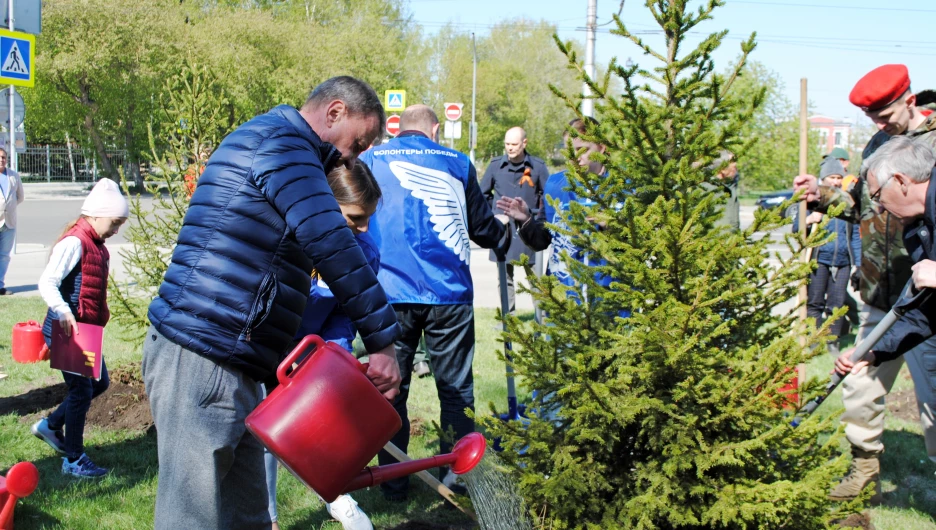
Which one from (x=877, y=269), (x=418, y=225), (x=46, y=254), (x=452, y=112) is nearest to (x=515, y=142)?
(x=418, y=225)

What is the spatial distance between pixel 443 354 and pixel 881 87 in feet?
8.73

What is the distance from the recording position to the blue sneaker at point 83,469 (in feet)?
14.5

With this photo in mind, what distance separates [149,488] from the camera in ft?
14.2

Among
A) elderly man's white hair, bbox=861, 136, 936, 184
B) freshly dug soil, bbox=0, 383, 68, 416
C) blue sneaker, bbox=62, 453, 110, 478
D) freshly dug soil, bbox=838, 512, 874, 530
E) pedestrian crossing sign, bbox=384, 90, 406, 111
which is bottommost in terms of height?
freshly dug soil, bbox=838, 512, 874, 530

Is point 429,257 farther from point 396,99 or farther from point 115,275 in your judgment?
point 396,99

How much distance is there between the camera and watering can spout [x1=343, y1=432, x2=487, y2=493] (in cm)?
247

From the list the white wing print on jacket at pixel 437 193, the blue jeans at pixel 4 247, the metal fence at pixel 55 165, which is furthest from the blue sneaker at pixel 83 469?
the metal fence at pixel 55 165

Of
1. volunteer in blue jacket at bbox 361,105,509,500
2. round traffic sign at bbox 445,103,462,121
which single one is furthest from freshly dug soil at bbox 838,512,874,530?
round traffic sign at bbox 445,103,462,121

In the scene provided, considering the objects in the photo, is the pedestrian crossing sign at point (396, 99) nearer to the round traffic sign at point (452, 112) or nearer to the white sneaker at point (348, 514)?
the round traffic sign at point (452, 112)

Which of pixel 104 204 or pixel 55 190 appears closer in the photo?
pixel 104 204

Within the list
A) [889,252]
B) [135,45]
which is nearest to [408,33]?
[135,45]

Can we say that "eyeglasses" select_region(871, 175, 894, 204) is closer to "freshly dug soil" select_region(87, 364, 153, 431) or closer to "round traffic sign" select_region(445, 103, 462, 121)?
"freshly dug soil" select_region(87, 364, 153, 431)

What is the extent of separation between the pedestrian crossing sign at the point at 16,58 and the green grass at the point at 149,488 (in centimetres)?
351

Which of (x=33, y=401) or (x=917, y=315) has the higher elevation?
(x=917, y=315)
